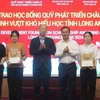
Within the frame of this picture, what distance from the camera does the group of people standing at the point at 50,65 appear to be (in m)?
4.50

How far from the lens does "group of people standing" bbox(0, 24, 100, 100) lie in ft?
14.8

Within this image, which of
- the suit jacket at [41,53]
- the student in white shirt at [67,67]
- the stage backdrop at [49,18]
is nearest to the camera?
the suit jacket at [41,53]

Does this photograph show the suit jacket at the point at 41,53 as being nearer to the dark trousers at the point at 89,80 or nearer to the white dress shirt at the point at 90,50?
the white dress shirt at the point at 90,50

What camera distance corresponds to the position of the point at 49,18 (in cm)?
552

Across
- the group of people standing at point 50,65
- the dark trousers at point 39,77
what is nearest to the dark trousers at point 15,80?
the group of people standing at point 50,65

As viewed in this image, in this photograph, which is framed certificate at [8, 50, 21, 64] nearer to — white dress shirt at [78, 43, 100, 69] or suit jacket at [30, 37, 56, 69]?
suit jacket at [30, 37, 56, 69]

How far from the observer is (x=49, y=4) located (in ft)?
18.1

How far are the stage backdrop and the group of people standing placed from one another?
0.84m

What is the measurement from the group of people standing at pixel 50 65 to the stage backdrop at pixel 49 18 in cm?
84

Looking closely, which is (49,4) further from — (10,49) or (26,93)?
(26,93)

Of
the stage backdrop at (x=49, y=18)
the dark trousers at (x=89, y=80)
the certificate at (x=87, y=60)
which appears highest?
the stage backdrop at (x=49, y=18)

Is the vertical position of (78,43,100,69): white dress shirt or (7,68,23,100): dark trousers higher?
(78,43,100,69): white dress shirt

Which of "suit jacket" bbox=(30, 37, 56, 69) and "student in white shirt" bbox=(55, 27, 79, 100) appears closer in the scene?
"suit jacket" bbox=(30, 37, 56, 69)

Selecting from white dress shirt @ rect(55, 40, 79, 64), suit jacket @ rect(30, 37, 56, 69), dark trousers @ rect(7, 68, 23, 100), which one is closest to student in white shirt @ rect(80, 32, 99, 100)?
white dress shirt @ rect(55, 40, 79, 64)
